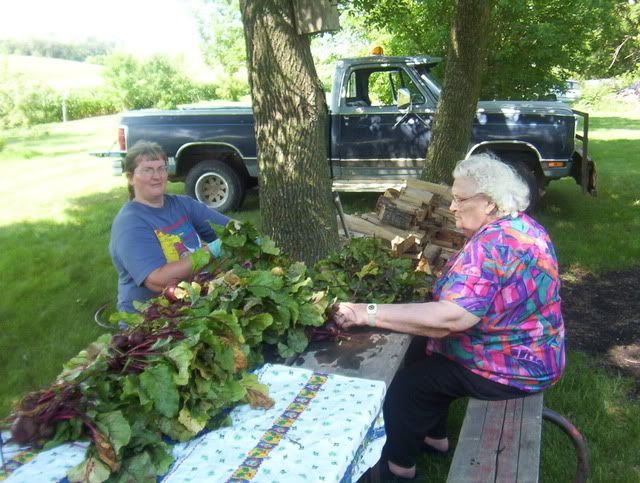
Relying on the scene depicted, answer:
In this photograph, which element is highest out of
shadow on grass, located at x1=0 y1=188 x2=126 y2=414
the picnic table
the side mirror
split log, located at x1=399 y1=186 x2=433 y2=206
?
the side mirror

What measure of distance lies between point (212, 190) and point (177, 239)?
5.55 meters

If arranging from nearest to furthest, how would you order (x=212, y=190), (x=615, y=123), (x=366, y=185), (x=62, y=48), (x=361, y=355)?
(x=361, y=355) < (x=366, y=185) < (x=212, y=190) < (x=615, y=123) < (x=62, y=48)

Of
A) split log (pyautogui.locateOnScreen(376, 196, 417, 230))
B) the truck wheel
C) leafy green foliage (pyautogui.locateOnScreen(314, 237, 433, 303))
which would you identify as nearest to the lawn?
the truck wheel

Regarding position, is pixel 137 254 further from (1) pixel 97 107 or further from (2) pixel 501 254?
(1) pixel 97 107

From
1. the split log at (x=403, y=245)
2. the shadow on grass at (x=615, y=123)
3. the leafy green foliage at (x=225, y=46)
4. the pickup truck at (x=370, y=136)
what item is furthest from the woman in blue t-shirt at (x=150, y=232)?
the leafy green foliage at (x=225, y=46)

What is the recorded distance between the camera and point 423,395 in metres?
2.74

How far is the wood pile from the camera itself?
17.1ft

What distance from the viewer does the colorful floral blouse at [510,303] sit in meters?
2.42

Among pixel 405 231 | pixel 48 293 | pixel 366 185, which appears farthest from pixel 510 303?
pixel 366 185

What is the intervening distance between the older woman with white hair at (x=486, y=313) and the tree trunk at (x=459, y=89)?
3.63 meters

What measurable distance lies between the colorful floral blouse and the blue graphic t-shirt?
4.74ft

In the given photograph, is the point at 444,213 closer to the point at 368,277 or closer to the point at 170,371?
the point at 368,277

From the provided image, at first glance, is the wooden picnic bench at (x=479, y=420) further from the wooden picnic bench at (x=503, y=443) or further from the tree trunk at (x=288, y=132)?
the tree trunk at (x=288, y=132)

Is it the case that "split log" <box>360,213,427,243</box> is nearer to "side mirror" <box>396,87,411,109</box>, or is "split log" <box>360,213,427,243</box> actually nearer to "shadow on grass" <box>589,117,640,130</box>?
"side mirror" <box>396,87,411,109</box>
